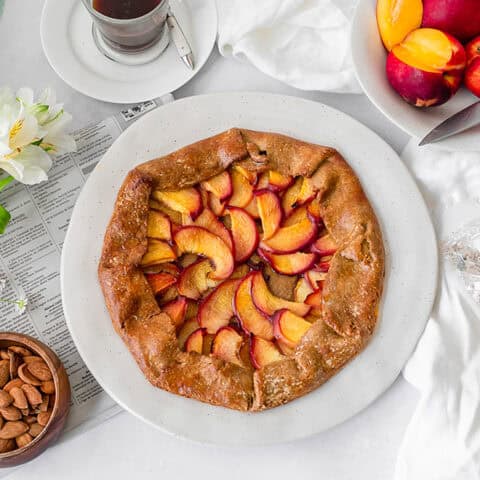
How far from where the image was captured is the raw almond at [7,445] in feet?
4.98

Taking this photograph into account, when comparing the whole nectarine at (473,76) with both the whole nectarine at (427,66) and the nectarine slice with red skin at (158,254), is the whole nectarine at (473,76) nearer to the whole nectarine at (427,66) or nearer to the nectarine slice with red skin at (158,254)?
the whole nectarine at (427,66)

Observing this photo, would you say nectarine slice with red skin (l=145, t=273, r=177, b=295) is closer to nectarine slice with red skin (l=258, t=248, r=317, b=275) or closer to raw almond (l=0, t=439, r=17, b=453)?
nectarine slice with red skin (l=258, t=248, r=317, b=275)

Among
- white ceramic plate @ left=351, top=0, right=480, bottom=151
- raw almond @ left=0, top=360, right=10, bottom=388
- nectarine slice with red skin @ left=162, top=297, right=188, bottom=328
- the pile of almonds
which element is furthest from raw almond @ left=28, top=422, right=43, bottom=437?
white ceramic plate @ left=351, top=0, right=480, bottom=151

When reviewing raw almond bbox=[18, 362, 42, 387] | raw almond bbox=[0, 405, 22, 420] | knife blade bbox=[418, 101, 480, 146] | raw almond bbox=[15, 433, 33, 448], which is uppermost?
knife blade bbox=[418, 101, 480, 146]

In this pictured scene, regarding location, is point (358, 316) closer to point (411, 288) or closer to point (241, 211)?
point (411, 288)

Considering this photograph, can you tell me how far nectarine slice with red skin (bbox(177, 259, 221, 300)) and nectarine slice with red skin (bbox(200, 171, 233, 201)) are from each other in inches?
5.8

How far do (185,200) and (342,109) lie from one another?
1.44 feet

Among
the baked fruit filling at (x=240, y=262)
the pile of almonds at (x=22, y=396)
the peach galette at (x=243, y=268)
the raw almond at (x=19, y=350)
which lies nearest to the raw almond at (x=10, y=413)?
the pile of almonds at (x=22, y=396)

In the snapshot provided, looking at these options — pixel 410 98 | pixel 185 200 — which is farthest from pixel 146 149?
pixel 410 98

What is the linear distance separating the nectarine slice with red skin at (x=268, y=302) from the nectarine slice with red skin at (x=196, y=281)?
8 centimetres

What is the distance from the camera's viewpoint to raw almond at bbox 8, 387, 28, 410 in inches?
60.2

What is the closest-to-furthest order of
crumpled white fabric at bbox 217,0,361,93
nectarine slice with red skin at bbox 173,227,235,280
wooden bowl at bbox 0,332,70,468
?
wooden bowl at bbox 0,332,70,468 → nectarine slice with red skin at bbox 173,227,235,280 → crumpled white fabric at bbox 217,0,361,93

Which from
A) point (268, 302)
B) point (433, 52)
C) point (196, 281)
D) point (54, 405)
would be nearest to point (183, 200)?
point (196, 281)

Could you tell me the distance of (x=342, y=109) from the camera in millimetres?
1777
